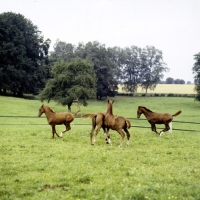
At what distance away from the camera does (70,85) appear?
51.6 metres

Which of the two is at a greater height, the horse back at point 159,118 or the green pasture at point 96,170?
the horse back at point 159,118

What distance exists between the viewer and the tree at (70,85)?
49.7 m

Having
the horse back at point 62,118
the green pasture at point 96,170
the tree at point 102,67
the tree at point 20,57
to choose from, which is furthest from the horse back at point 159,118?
the tree at point 102,67

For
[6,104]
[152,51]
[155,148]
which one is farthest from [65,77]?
[152,51]

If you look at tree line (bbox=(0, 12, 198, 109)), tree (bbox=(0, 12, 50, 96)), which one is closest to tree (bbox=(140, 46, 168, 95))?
tree line (bbox=(0, 12, 198, 109))

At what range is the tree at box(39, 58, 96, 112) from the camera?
4969 cm

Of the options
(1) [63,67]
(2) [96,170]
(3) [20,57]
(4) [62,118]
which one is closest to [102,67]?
(3) [20,57]

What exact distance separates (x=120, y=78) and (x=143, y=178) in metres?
92.9

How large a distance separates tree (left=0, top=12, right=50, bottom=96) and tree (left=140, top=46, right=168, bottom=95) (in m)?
37.4

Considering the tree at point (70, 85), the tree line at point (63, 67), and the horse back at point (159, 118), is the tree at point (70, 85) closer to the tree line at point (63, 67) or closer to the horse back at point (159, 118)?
the tree line at point (63, 67)

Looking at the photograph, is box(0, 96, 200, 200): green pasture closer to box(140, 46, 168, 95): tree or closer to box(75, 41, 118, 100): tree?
box(75, 41, 118, 100): tree

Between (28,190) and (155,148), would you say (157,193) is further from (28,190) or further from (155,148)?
(155,148)

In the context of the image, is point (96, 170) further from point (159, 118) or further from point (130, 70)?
point (130, 70)

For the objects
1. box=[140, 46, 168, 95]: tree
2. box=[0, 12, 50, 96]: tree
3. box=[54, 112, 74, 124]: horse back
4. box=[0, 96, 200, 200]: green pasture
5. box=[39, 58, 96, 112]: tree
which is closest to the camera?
box=[0, 96, 200, 200]: green pasture
